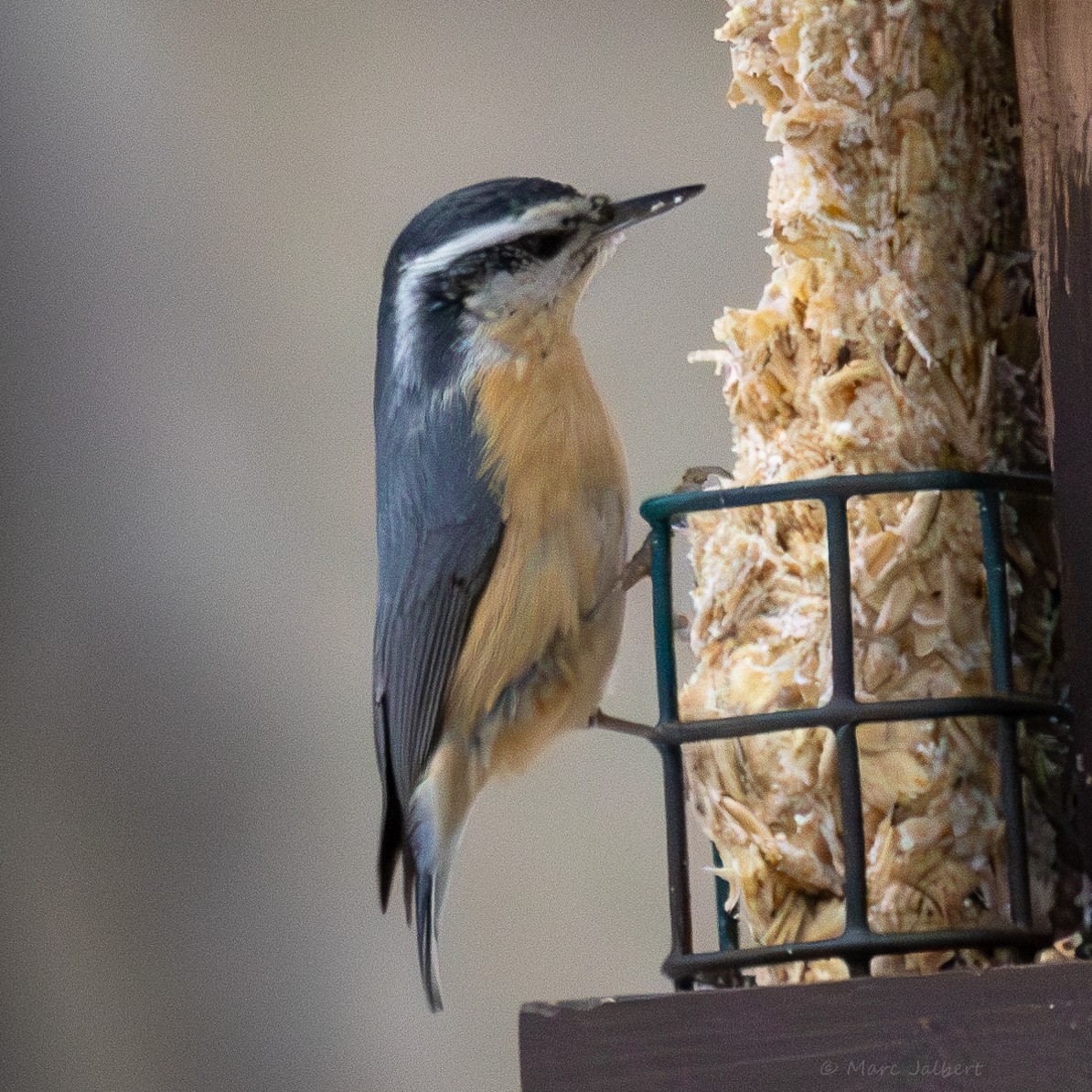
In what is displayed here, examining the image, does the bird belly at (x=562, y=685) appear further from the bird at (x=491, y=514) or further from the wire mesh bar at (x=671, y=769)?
the wire mesh bar at (x=671, y=769)

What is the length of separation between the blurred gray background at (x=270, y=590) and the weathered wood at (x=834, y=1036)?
9.86ft

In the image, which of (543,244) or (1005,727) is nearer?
(1005,727)

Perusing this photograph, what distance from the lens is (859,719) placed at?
1871 millimetres

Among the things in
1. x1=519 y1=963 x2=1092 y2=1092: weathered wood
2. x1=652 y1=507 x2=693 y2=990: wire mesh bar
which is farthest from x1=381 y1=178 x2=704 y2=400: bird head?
x1=519 y1=963 x2=1092 y2=1092: weathered wood

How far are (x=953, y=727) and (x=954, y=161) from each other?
1.99 ft

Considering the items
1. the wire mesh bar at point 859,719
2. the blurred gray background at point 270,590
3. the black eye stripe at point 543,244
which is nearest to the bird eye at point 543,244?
the black eye stripe at point 543,244

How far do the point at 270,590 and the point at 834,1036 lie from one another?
3578 mm

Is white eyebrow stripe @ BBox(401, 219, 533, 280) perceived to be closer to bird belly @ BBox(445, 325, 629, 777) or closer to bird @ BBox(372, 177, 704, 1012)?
bird @ BBox(372, 177, 704, 1012)

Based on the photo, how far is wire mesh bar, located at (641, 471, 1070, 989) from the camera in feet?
6.03

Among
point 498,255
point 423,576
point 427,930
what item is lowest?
point 427,930

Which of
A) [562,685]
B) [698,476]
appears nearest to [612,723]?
[562,685]

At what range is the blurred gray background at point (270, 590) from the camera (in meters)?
4.91

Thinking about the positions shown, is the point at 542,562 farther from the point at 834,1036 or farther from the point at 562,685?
the point at 834,1036

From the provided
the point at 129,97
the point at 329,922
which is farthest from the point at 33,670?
the point at 129,97
